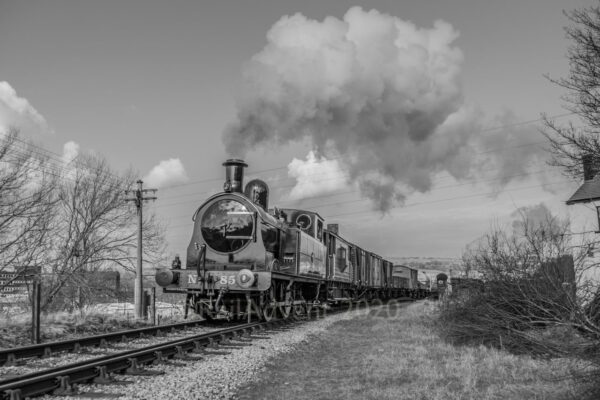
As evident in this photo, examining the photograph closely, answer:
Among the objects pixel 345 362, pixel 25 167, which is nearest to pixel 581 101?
pixel 345 362

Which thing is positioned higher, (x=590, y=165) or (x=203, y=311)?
(x=590, y=165)

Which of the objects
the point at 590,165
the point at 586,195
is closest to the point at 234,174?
the point at 590,165

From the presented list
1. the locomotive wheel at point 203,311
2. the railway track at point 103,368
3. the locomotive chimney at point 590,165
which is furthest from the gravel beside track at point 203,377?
the locomotive chimney at point 590,165

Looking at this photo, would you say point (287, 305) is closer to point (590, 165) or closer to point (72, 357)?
point (72, 357)

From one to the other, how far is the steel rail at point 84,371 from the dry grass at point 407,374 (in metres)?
1.68

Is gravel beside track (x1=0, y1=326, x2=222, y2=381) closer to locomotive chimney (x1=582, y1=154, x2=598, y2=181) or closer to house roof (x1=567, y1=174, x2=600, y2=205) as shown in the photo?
locomotive chimney (x1=582, y1=154, x2=598, y2=181)

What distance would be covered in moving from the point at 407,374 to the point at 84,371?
4.35 m

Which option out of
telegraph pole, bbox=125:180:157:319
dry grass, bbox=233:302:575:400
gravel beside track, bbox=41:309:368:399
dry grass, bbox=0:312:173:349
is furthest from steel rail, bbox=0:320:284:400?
telegraph pole, bbox=125:180:157:319

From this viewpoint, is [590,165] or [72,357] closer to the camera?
[590,165]

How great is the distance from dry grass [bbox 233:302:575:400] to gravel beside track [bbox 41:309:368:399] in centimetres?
27

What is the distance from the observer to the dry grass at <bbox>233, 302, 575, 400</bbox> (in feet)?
21.0

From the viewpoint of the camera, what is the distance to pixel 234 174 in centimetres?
1520

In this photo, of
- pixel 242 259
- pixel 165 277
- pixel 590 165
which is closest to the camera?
pixel 590 165

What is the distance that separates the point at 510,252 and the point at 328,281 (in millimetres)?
10562
